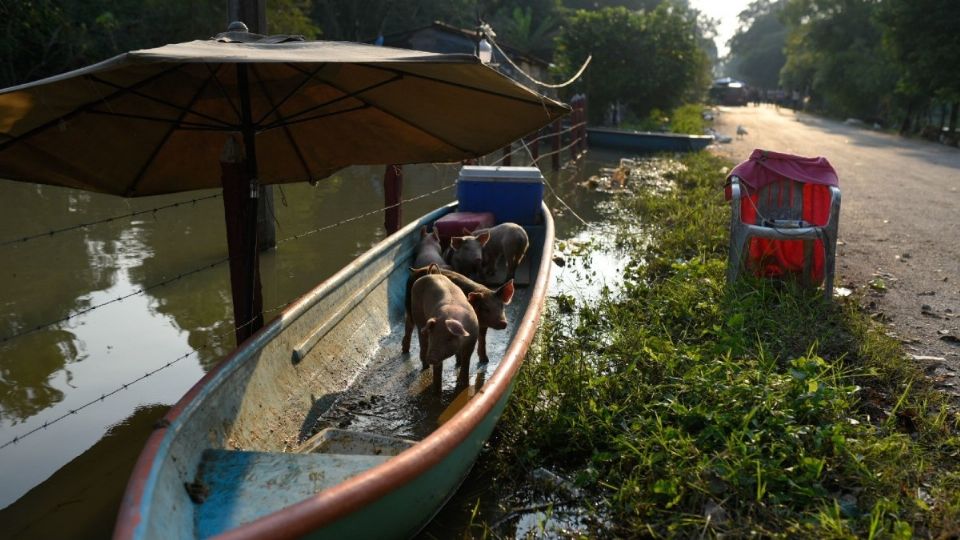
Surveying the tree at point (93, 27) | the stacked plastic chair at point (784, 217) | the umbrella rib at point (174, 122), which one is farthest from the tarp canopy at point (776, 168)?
the tree at point (93, 27)

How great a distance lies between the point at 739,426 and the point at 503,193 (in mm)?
5117

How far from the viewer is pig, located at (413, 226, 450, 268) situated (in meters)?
6.50

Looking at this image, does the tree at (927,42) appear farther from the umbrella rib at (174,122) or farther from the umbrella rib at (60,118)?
the umbrella rib at (60,118)

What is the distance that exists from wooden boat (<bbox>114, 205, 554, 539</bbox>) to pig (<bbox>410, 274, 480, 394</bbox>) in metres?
0.30

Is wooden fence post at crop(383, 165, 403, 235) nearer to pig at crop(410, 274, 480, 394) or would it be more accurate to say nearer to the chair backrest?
pig at crop(410, 274, 480, 394)

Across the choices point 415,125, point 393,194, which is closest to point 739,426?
point 415,125

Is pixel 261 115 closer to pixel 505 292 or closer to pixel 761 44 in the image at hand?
pixel 505 292

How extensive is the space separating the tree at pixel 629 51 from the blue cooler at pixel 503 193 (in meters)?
19.6

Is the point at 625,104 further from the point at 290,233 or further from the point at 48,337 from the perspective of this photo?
the point at 48,337

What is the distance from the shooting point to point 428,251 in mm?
6699

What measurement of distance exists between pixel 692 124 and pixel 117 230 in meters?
20.7

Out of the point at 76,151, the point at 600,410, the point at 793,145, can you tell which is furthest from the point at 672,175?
the point at 76,151

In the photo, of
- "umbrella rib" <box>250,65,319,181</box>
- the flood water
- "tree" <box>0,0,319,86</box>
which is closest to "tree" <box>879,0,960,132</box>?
the flood water

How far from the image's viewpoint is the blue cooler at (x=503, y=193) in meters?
8.67
